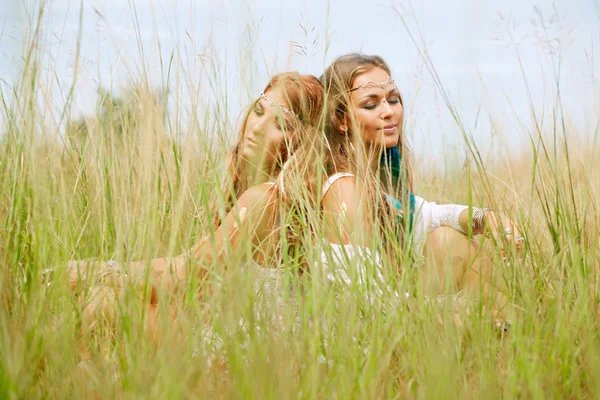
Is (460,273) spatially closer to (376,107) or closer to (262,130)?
(376,107)

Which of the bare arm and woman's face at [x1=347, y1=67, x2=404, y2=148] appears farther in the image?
woman's face at [x1=347, y1=67, x2=404, y2=148]

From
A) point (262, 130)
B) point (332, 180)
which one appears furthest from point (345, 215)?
point (262, 130)

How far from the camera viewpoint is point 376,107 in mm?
2727

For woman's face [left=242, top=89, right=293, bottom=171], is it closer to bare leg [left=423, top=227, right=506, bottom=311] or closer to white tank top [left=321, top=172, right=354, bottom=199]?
white tank top [left=321, top=172, right=354, bottom=199]

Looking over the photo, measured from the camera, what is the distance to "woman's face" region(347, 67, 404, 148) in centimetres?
269

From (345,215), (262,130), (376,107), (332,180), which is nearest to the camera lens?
(345,215)

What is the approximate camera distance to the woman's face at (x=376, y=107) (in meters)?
2.69

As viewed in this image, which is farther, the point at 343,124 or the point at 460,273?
the point at 343,124

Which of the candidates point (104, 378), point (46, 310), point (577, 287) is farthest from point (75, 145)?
point (577, 287)

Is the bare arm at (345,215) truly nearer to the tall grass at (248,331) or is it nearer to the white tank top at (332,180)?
the white tank top at (332,180)

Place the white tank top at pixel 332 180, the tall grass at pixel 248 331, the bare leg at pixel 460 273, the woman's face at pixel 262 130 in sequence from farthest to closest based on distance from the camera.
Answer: the woman's face at pixel 262 130, the white tank top at pixel 332 180, the bare leg at pixel 460 273, the tall grass at pixel 248 331

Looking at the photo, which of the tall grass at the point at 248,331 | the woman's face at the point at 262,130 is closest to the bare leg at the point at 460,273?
the tall grass at the point at 248,331

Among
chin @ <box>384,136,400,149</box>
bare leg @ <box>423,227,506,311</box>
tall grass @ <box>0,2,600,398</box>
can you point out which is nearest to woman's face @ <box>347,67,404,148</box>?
chin @ <box>384,136,400,149</box>

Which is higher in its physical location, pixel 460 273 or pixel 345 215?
pixel 345 215
